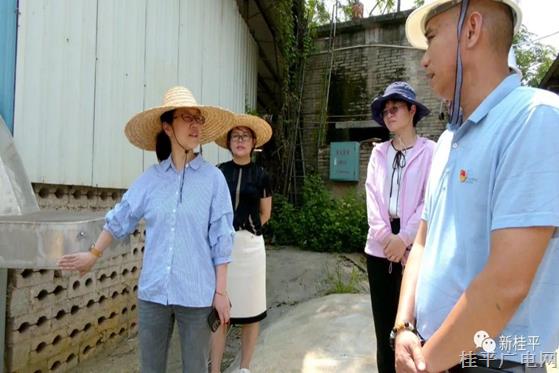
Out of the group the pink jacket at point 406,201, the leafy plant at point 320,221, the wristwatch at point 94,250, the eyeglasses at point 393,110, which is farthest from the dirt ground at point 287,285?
the eyeglasses at point 393,110

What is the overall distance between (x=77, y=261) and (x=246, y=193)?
1.25 meters

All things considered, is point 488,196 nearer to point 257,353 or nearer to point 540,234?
point 540,234

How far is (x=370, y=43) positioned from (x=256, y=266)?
24.4ft

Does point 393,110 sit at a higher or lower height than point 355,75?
lower

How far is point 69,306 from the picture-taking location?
9.60ft

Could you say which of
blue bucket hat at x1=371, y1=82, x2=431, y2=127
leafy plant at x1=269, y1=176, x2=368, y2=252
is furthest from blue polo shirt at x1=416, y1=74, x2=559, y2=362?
leafy plant at x1=269, y1=176, x2=368, y2=252

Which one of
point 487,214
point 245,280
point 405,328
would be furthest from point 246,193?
point 487,214

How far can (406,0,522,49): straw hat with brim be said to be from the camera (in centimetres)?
103

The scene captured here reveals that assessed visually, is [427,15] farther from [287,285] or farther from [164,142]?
→ [287,285]

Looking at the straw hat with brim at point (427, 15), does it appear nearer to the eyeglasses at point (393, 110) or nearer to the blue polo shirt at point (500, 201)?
the blue polo shirt at point (500, 201)

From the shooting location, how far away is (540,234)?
83 cm

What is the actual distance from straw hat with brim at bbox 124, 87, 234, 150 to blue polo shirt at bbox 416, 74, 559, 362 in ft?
4.40

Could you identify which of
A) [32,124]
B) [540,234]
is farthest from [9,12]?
[540,234]

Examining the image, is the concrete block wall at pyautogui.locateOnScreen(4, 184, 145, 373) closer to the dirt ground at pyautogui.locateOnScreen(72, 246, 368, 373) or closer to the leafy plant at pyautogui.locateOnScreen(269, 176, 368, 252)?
the dirt ground at pyautogui.locateOnScreen(72, 246, 368, 373)
